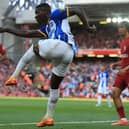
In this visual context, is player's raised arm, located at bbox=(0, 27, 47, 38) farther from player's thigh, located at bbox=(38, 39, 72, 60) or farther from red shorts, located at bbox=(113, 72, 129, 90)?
red shorts, located at bbox=(113, 72, 129, 90)

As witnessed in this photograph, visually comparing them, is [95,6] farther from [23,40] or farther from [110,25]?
[23,40]

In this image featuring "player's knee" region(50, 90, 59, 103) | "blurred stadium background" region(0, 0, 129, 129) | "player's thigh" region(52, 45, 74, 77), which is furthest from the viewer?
"blurred stadium background" region(0, 0, 129, 129)

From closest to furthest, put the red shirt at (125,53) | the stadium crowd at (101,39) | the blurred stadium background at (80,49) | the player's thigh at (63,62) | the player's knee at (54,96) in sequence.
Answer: the player's thigh at (63,62) → the player's knee at (54,96) → the red shirt at (125,53) → the blurred stadium background at (80,49) → the stadium crowd at (101,39)

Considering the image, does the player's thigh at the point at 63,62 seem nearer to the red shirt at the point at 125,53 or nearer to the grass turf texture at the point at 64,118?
the grass turf texture at the point at 64,118

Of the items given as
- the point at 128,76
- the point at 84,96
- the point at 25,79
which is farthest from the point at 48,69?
the point at 128,76

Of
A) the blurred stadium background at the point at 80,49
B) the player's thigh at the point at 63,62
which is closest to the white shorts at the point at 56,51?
the player's thigh at the point at 63,62

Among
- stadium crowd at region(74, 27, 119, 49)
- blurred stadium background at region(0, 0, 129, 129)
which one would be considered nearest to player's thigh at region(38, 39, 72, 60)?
blurred stadium background at region(0, 0, 129, 129)

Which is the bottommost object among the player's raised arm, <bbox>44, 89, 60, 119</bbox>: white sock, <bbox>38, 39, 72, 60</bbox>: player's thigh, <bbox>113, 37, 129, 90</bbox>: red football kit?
<bbox>44, 89, 60, 119</bbox>: white sock

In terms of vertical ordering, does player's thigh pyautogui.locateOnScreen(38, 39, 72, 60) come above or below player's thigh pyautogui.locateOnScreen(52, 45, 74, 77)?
above

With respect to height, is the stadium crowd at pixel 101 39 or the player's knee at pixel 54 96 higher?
the stadium crowd at pixel 101 39

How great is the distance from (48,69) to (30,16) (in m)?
7.20

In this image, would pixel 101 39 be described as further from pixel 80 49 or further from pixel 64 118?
pixel 64 118

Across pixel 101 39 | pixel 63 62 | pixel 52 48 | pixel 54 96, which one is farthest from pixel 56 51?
pixel 101 39

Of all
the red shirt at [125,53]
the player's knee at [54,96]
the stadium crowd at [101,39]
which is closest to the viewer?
the player's knee at [54,96]
